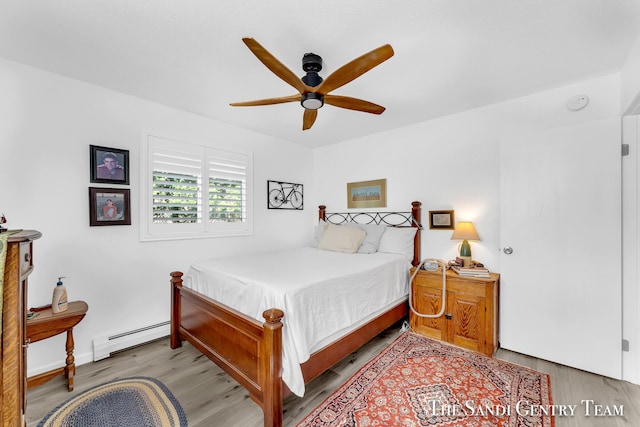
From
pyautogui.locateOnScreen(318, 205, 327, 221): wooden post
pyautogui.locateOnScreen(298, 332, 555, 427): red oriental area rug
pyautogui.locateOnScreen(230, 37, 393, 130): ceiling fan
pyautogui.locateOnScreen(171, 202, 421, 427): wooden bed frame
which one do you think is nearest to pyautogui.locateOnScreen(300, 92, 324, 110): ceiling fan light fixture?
pyautogui.locateOnScreen(230, 37, 393, 130): ceiling fan

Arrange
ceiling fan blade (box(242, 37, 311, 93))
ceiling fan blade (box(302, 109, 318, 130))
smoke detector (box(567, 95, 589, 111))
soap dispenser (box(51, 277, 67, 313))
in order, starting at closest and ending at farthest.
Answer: ceiling fan blade (box(242, 37, 311, 93)) → soap dispenser (box(51, 277, 67, 313)) → ceiling fan blade (box(302, 109, 318, 130)) → smoke detector (box(567, 95, 589, 111))

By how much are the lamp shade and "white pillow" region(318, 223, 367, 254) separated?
1094 millimetres

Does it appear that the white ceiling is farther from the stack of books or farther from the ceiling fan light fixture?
the stack of books

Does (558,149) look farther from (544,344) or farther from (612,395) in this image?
(612,395)

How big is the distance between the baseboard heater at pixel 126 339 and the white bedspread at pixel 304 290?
2.19ft

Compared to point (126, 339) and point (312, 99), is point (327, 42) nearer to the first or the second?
point (312, 99)

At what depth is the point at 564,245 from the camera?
235 cm

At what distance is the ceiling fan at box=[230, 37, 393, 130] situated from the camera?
1535 mm

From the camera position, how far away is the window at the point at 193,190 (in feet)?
9.21

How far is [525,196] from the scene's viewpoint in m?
2.53

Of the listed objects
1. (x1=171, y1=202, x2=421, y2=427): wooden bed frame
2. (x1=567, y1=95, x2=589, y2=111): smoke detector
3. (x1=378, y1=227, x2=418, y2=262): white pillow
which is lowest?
(x1=171, y1=202, x2=421, y2=427): wooden bed frame

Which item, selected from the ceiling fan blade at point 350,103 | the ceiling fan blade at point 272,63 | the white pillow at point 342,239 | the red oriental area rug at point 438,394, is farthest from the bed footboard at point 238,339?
the white pillow at point 342,239

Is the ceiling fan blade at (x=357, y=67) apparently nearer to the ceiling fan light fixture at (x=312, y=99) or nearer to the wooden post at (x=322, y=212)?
the ceiling fan light fixture at (x=312, y=99)

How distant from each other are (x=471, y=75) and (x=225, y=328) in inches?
112
